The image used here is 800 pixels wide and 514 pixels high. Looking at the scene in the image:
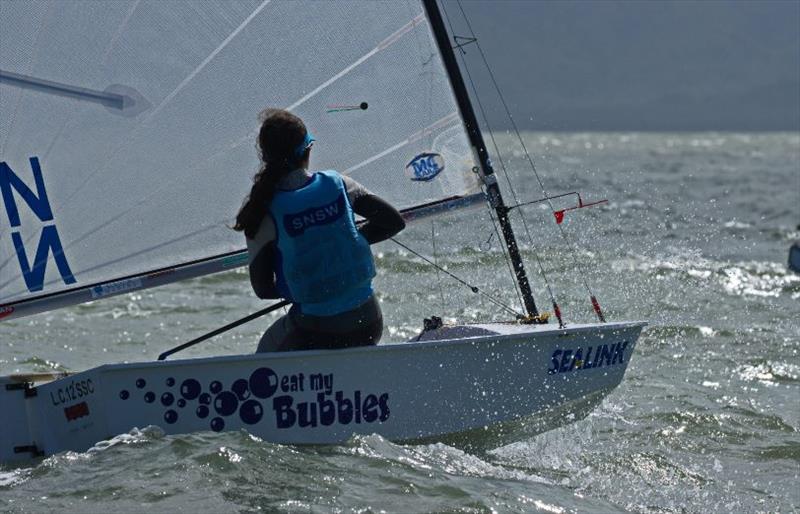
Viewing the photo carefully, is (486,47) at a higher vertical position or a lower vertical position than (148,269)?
higher

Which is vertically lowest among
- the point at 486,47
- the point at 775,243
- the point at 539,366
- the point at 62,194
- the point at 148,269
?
the point at 775,243

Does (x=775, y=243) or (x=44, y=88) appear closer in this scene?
(x=44, y=88)

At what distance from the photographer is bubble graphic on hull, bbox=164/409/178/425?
4.50 meters

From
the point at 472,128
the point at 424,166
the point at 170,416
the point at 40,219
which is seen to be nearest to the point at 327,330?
the point at 170,416

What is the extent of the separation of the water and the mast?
199mm

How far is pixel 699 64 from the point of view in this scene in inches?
7023

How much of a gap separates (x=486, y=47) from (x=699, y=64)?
4071 centimetres

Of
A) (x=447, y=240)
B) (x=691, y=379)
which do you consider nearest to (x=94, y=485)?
(x=691, y=379)

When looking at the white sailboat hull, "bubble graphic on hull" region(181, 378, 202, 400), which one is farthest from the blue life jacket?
"bubble graphic on hull" region(181, 378, 202, 400)

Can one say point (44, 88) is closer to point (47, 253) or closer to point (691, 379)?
point (47, 253)

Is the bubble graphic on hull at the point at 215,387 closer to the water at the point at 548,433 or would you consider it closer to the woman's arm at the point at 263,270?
the water at the point at 548,433

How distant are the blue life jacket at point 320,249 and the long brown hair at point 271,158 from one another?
1.8 inches

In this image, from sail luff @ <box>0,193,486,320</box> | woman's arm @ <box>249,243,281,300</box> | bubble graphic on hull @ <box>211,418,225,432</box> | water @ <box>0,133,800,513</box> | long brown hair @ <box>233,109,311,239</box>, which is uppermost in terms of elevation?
long brown hair @ <box>233,109,311,239</box>

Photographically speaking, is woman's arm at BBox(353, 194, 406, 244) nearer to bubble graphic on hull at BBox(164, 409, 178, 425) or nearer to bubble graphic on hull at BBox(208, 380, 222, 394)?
bubble graphic on hull at BBox(208, 380, 222, 394)
